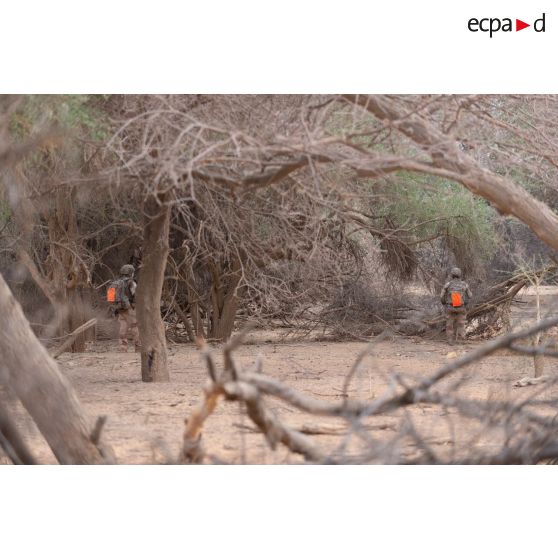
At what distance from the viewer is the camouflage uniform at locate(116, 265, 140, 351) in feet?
40.4

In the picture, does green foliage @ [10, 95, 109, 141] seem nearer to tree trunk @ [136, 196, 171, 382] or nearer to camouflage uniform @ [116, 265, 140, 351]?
tree trunk @ [136, 196, 171, 382]

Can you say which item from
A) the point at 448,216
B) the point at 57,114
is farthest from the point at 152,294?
the point at 448,216

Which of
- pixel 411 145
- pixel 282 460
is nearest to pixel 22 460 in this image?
pixel 282 460

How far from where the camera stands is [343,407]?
4.54 meters

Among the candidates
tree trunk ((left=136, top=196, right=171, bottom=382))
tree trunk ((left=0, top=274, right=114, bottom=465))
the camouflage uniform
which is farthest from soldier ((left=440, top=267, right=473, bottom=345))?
tree trunk ((left=0, top=274, right=114, bottom=465))

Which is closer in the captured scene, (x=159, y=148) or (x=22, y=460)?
(x=22, y=460)

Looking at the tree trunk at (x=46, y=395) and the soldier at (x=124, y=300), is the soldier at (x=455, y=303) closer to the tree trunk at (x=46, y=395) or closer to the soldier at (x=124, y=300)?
the soldier at (x=124, y=300)

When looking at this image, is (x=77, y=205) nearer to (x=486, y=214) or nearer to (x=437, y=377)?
(x=486, y=214)

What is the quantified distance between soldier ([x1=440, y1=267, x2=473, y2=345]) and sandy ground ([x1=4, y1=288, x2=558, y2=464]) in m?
0.26

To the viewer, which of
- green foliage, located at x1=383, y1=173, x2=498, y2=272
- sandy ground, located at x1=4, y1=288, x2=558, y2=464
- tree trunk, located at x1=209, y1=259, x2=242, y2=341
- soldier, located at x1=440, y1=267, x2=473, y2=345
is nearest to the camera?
sandy ground, located at x1=4, y1=288, x2=558, y2=464

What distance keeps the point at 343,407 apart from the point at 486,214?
9.77 meters

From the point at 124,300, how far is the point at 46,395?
7016 mm

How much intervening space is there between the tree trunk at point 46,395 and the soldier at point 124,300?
6575 mm

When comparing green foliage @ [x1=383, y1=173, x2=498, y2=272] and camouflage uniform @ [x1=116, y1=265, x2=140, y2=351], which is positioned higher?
green foliage @ [x1=383, y1=173, x2=498, y2=272]
